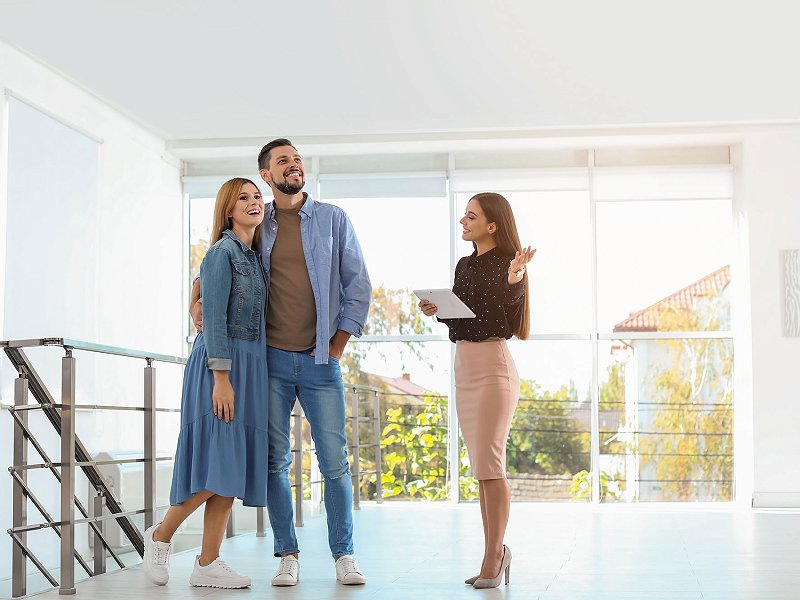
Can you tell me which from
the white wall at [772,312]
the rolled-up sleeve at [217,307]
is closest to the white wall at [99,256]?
the rolled-up sleeve at [217,307]

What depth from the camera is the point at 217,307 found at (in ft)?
10.4

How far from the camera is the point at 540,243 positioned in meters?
8.23

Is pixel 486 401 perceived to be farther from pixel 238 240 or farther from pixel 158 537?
pixel 158 537

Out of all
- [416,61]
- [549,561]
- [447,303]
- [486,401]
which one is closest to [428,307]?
[447,303]

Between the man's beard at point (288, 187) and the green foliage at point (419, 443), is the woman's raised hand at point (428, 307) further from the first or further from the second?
the green foliage at point (419, 443)

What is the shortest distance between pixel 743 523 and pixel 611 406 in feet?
7.34

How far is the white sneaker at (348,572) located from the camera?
10.7ft

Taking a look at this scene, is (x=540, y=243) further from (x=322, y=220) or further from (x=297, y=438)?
(x=322, y=220)

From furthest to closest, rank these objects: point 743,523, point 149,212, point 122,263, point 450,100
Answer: point 149,212, point 122,263, point 450,100, point 743,523

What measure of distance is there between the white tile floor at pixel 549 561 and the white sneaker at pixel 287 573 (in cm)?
4

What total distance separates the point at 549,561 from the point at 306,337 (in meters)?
1.43

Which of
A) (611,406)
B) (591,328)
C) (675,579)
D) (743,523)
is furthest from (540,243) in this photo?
(675,579)

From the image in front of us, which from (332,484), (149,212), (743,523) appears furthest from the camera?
(149,212)

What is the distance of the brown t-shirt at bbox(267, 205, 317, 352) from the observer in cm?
327
